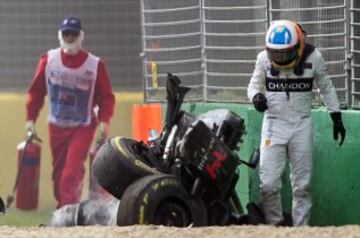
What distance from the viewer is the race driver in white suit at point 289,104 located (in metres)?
10.6

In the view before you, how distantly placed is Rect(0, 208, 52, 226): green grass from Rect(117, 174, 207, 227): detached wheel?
417cm

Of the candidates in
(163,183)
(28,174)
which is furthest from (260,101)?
(28,174)

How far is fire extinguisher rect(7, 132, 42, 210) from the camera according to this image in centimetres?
1450

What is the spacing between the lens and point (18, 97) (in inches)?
574

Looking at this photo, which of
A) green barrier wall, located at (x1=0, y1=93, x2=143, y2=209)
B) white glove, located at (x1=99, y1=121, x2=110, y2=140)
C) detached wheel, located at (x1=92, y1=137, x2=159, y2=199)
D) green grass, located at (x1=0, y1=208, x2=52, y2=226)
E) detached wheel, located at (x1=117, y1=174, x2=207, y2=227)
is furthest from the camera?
green barrier wall, located at (x1=0, y1=93, x2=143, y2=209)

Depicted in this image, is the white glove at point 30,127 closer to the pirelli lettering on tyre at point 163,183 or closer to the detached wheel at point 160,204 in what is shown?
the detached wheel at point 160,204

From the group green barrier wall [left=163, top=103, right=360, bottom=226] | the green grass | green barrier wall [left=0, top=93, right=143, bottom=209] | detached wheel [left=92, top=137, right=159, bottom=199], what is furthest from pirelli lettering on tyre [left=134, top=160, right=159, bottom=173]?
the green grass

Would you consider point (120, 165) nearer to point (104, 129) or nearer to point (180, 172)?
point (180, 172)

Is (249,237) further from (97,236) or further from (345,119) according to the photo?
(345,119)

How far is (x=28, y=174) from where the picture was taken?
47.7 feet

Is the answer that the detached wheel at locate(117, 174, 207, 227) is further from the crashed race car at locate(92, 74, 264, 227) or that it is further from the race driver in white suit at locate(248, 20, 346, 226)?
the race driver in white suit at locate(248, 20, 346, 226)

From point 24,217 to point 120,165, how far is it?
4.12 metres

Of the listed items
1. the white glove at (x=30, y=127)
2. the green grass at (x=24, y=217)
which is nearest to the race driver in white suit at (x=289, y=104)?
the green grass at (x=24, y=217)

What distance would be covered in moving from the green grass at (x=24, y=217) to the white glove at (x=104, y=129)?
111 cm
